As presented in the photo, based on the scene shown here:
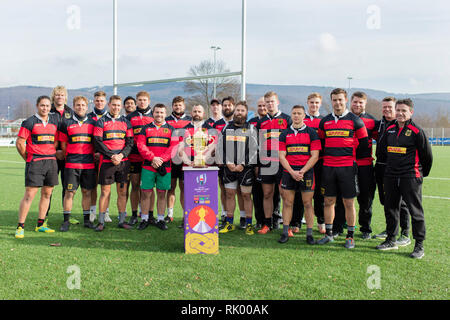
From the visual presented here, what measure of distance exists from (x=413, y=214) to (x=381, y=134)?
4.28ft

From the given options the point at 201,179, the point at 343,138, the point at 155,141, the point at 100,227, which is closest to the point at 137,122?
the point at 155,141

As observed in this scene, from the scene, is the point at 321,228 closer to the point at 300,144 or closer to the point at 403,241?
the point at 403,241

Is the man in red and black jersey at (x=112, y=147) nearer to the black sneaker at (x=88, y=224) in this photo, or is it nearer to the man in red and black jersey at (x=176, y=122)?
the black sneaker at (x=88, y=224)

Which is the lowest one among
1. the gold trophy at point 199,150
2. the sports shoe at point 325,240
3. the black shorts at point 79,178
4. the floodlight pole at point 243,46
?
the sports shoe at point 325,240

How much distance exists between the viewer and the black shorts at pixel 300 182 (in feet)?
16.0

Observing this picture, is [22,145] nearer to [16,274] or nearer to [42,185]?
[42,185]

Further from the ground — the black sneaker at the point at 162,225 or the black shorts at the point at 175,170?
the black shorts at the point at 175,170

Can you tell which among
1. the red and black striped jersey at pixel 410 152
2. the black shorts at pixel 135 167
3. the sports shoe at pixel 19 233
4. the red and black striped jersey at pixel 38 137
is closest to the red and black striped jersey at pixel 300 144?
the red and black striped jersey at pixel 410 152

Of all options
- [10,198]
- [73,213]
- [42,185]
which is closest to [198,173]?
[42,185]

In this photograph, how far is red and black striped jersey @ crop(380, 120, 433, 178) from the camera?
4.45 metres

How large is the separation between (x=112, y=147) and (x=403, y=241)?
4.27 metres

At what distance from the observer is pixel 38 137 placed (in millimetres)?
5223

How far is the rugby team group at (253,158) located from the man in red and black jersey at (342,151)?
0.01m

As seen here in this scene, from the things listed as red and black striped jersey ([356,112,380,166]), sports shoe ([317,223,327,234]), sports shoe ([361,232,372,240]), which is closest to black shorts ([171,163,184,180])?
sports shoe ([317,223,327,234])
